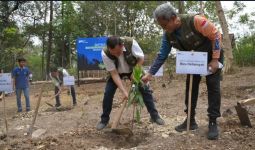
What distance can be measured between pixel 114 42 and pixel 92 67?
1063cm

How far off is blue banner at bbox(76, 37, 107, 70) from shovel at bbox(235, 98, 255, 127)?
10468mm

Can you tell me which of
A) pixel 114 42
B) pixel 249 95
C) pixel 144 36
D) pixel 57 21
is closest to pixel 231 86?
pixel 249 95

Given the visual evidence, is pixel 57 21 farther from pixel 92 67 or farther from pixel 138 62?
pixel 138 62

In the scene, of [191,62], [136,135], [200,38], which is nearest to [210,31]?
[200,38]

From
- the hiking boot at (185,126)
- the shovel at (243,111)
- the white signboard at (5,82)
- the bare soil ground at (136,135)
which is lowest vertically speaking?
the bare soil ground at (136,135)

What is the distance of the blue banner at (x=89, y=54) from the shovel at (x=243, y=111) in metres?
10.5

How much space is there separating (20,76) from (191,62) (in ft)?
23.0

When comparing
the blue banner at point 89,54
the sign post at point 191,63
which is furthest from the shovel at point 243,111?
the blue banner at point 89,54

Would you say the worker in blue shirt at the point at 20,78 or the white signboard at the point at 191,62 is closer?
the white signboard at the point at 191,62

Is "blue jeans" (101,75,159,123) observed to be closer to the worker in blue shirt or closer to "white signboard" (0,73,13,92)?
"white signboard" (0,73,13,92)

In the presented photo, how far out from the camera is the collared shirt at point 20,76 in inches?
423

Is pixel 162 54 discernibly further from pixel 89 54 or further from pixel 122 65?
pixel 89 54

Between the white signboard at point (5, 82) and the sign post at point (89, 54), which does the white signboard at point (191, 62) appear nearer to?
the white signboard at point (5, 82)

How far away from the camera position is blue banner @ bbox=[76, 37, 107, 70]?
15469 mm
